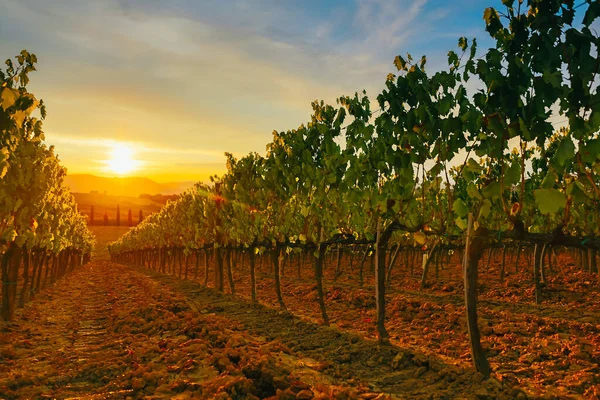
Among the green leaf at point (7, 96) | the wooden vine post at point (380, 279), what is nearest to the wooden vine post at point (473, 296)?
the wooden vine post at point (380, 279)

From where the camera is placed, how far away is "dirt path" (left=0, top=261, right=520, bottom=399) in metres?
6.61

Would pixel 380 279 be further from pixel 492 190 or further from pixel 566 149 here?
pixel 566 149

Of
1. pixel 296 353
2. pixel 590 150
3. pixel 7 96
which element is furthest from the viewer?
pixel 296 353

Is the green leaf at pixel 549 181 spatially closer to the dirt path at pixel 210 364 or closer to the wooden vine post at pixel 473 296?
the wooden vine post at pixel 473 296

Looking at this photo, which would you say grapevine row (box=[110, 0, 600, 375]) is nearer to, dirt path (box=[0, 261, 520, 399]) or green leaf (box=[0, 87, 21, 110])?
dirt path (box=[0, 261, 520, 399])

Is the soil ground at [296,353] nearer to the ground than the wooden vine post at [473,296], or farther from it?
nearer to the ground

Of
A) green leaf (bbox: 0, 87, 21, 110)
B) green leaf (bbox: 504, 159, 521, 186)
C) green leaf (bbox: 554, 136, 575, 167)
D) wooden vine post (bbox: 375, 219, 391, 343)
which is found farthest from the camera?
wooden vine post (bbox: 375, 219, 391, 343)

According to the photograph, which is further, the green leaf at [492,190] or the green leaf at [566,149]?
the green leaf at [492,190]

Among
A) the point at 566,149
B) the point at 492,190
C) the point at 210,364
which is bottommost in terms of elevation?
the point at 210,364

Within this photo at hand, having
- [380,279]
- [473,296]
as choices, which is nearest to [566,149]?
[473,296]

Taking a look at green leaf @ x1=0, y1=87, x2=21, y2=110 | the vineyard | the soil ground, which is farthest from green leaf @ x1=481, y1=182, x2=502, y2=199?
green leaf @ x1=0, y1=87, x2=21, y2=110

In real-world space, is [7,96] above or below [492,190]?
above

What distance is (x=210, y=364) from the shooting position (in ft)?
25.6

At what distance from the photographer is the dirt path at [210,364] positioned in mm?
6613
